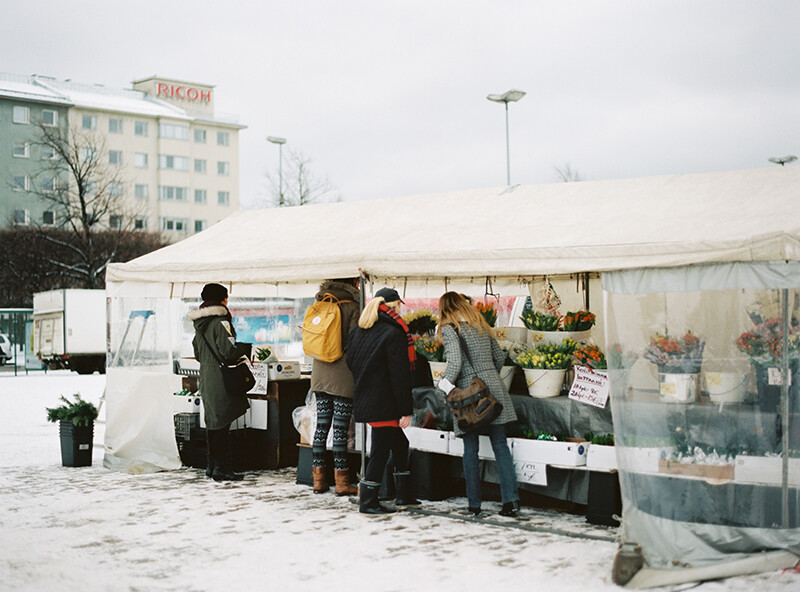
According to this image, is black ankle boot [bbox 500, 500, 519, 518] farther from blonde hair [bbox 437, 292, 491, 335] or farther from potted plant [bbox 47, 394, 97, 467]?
potted plant [bbox 47, 394, 97, 467]

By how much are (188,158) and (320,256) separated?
58504 mm

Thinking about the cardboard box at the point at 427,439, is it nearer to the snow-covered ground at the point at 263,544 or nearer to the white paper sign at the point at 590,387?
the snow-covered ground at the point at 263,544

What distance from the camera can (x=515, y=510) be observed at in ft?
22.1

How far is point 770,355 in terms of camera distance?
5.52m

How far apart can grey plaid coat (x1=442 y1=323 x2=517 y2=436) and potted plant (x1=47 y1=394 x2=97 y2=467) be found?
176 inches

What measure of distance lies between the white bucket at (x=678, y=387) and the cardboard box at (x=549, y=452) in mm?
1013

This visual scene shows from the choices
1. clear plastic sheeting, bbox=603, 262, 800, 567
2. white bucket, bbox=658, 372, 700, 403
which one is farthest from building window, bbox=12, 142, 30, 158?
white bucket, bbox=658, 372, 700, 403

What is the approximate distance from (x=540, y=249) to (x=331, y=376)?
88.4 inches

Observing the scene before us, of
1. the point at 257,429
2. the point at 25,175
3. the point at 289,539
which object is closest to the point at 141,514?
the point at 289,539

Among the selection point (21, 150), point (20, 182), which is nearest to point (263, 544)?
point (20, 182)

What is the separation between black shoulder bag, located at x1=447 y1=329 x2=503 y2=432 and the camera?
655cm

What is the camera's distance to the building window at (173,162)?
62.1 meters

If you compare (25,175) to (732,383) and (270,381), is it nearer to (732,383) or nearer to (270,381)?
(270,381)

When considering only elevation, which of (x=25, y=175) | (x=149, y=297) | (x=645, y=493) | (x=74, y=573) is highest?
(x=25, y=175)
